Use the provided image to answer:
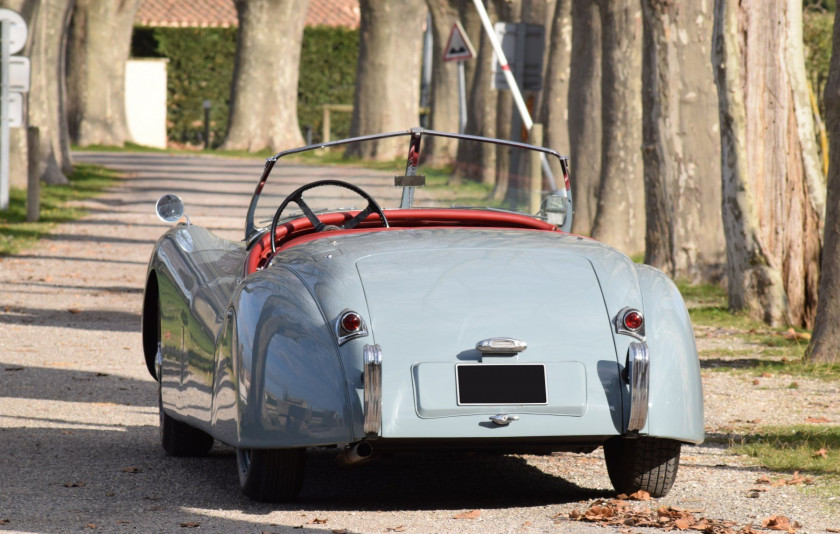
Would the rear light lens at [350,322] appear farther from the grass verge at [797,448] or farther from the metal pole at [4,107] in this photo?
the metal pole at [4,107]

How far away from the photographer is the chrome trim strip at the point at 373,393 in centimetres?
455

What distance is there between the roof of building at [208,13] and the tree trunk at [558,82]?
1386 inches

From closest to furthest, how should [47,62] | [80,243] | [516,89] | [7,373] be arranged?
[7,373], [516,89], [80,243], [47,62]

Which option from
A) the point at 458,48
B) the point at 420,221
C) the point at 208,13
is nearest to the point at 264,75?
the point at 208,13

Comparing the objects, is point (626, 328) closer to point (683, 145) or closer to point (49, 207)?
point (683, 145)

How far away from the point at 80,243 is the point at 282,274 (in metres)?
12.5

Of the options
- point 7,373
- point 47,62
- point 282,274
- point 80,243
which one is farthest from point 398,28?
point 282,274

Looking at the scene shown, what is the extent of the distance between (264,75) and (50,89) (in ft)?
48.6

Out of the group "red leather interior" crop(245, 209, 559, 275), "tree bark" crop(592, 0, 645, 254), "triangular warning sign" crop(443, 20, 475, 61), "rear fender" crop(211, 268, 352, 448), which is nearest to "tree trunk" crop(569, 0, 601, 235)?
"tree bark" crop(592, 0, 645, 254)

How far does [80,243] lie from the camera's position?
17.1 metres

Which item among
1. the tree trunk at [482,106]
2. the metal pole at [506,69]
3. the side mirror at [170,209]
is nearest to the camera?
the side mirror at [170,209]

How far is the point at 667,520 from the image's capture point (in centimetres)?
475

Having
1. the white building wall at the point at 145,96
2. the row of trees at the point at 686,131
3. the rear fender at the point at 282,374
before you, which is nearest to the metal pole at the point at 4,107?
the row of trees at the point at 686,131

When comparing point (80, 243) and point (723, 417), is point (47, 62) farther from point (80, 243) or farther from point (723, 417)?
point (723, 417)
